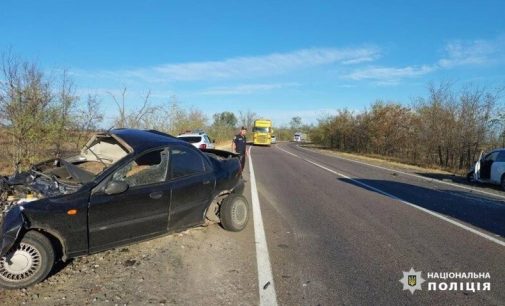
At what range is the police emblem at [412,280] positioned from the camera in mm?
4801

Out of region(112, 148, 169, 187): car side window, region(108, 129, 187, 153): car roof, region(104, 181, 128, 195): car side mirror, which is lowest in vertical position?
region(104, 181, 128, 195): car side mirror

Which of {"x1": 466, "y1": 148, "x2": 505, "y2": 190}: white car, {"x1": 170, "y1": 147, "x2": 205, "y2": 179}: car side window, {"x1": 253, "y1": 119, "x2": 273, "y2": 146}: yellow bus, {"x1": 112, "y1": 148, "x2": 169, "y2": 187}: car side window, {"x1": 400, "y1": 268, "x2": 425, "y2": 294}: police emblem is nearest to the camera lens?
{"x1": 400, "y1": 268, "x2": 425, "y2": 294}: police emblem

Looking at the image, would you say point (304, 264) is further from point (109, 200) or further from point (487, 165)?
point (487, 165)

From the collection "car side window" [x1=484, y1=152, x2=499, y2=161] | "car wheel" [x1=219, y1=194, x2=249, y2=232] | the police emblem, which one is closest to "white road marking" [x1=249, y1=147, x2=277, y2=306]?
"car wheel" [x1=219, y1=194, x2=249, y2=232]

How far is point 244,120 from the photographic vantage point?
9719cm

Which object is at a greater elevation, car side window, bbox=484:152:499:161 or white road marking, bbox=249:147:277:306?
car side window, bbox=484:152:499:161

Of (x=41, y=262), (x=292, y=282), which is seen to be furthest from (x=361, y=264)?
(x=41, y=262)

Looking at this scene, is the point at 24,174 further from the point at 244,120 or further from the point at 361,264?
the point at 244,120

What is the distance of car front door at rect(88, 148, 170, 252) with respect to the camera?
17.0ft

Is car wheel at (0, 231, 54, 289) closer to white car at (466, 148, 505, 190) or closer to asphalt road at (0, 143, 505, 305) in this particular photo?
asphalt road at (0, 143, 505, 305)

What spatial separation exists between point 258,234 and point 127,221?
2387 mm

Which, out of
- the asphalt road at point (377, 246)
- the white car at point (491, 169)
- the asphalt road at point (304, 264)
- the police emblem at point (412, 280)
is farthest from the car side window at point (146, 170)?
the white car at point (491, 169)

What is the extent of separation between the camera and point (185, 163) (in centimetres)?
643

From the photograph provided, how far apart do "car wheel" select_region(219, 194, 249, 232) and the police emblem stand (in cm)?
288
